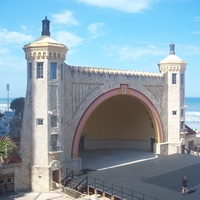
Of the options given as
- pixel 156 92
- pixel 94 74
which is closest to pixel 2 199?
pixel 94 74

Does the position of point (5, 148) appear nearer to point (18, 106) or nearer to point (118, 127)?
point (118, 127)

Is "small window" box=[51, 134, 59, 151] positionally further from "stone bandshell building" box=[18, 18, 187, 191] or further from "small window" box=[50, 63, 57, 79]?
"small window" box=[50, 63, 57, 79]

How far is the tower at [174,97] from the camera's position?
35750 mm

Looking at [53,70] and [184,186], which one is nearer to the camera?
[184,186]

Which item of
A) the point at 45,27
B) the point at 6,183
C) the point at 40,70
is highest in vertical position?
the point at 45,27

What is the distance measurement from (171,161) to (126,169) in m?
5.99

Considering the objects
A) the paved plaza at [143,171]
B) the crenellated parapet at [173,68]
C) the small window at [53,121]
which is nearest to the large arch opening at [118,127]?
the paved plaza at [143,171]

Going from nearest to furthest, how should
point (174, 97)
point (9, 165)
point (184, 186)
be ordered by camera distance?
point (184, 186), point (9, 165), point (174, 97)

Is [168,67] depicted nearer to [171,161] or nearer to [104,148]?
[171,161]

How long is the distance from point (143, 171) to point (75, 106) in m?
9.07

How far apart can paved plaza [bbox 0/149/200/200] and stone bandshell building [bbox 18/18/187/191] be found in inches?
77.2

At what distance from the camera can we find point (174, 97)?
118 ft

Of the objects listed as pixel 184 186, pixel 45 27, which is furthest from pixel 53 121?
pixel 184 186

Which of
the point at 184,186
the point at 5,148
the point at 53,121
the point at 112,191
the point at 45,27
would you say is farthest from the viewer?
the point at 45,27
